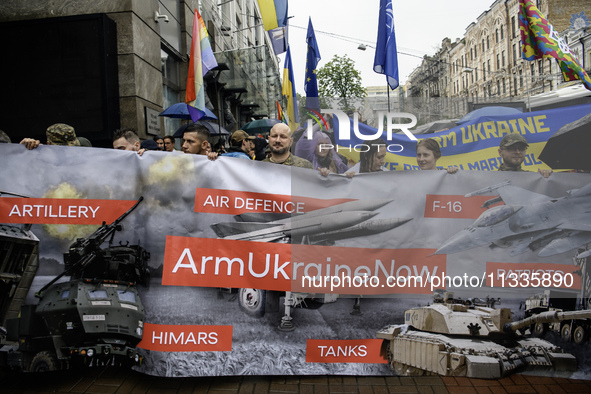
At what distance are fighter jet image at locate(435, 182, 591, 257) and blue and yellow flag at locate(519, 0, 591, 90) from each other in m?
1.38

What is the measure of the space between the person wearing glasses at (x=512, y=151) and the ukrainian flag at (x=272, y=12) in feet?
21.4

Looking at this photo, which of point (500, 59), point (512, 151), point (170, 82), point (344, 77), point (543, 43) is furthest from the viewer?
point (500, 59)

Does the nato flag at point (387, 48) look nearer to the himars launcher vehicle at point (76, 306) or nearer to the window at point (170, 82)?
the window at point (170, 82)

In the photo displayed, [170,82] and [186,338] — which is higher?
[170,82]

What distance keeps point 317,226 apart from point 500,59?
58.6m

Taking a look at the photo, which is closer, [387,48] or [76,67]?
[387,48]

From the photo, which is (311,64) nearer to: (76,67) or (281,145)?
(76,67)

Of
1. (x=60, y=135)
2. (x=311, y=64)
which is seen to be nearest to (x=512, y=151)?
(x=60, y=135)

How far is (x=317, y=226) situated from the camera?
372 centimetres

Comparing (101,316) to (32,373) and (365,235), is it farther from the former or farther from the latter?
(365,235)

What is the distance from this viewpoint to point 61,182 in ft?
12.2

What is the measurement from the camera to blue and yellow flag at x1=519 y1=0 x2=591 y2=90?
4547 millimetres

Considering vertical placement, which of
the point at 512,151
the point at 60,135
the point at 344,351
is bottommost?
the point at 344,351

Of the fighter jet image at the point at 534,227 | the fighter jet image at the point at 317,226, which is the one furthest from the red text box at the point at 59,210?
the fighter jet image at the point at 534,227
